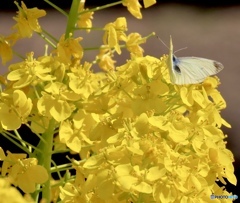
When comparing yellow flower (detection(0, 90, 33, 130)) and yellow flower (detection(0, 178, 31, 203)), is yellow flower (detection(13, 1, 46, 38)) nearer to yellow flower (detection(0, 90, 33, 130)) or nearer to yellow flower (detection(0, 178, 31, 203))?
yellow flower (detection(0, 90, 33, 130))

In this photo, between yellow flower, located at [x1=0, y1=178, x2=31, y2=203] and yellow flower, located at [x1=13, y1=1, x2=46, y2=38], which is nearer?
yellow flower, located at [x1=0, y1=178, x2=31, y2=203]

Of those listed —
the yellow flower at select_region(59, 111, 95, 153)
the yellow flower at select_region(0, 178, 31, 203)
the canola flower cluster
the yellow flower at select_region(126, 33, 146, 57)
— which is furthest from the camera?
the yellow flower at select_region(126, 33, 146, 57)

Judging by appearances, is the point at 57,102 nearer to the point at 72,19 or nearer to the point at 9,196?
A: the point at 72,19

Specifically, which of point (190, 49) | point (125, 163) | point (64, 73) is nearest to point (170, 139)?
point (125, 163)

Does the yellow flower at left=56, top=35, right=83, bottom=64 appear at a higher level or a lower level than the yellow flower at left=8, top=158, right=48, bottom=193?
higher

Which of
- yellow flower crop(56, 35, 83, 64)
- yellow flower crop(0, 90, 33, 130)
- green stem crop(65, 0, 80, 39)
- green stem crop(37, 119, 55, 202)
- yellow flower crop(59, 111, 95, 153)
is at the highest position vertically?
green stem crop(65, 0, 80, 39)

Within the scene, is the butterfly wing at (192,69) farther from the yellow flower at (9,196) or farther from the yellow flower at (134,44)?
the yellow flower at (9,196)

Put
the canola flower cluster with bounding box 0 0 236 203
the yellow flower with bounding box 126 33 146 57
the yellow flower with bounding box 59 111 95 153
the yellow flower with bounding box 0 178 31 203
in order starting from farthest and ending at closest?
the yellow flower with bounding box 126 33 146 57 → the yellow flower with bounding box 59 111 95 153 → the canola flower cluster with bounding box 0 0 236 203 → the yellow flower with bounding box 0 178 31 203

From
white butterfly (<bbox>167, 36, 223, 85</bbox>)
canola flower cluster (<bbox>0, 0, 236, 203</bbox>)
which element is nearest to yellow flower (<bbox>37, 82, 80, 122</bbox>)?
canola flower cluster (<bbox>0, 0, 236, 203</bbox>)
